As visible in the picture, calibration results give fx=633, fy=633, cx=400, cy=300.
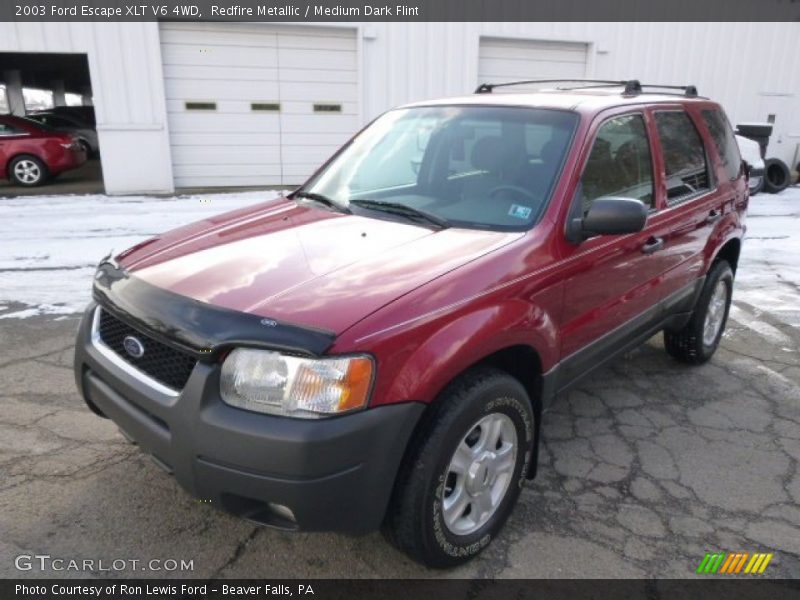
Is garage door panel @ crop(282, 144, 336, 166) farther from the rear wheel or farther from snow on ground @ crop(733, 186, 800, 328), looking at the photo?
snow on ground @ crop(733, 186, 800, 328)

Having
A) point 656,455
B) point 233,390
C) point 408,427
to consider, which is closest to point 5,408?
point 233,390

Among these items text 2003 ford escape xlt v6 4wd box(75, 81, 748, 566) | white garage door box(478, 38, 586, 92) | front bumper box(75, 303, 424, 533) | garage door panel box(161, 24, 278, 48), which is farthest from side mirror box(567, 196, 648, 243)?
white garage door box(478, 38, 586, 92)

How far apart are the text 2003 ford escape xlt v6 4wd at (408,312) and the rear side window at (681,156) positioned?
0.08 feet

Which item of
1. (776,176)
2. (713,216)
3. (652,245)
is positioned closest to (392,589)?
(652,245)

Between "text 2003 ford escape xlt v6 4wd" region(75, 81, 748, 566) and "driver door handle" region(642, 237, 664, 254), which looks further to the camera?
"driver door handle" region(642, 237, 664, 254)

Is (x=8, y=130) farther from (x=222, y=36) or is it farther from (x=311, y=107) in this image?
(x=311, y=107)

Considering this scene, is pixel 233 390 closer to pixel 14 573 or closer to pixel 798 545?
pixel 14 573

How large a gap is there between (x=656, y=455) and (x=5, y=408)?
3.61m

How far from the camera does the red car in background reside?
1175cm

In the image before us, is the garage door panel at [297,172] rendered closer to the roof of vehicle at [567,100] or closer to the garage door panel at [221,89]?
the garage door panel at [221,89]

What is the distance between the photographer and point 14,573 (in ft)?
7.92

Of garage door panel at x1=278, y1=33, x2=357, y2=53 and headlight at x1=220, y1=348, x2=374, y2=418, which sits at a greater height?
garage door panel at x1=278, y1=33, x2=357, y2=53

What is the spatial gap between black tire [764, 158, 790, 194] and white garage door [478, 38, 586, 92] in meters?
4.38

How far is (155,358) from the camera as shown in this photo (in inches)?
90.0
